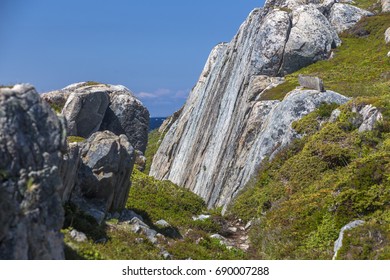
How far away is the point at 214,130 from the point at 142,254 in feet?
120

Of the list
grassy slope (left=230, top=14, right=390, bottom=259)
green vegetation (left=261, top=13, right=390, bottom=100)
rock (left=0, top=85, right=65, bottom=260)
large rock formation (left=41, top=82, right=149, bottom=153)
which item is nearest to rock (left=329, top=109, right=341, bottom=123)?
grassy slope (left=230, top=14, right=390, bottom=259)

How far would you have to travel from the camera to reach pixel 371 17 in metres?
67.2

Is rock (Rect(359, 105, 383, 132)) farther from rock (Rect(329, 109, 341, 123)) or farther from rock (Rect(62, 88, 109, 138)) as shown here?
rock (Rect(62, 88, 109, 138))

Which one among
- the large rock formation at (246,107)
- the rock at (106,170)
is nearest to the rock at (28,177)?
the rock at (106,170)

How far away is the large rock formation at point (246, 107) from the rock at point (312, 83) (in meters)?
0.79

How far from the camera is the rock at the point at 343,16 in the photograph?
68.1m

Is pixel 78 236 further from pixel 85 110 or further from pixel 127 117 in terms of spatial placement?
pixel 127 117

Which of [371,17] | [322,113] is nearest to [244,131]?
[322,113]

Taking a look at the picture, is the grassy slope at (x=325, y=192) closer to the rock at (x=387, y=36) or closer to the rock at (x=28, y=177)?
the rock at (x=28, y=177)

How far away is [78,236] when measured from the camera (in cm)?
1609

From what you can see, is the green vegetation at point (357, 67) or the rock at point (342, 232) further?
the green vegetation at point (357, 67)

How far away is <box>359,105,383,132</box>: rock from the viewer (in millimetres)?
27628

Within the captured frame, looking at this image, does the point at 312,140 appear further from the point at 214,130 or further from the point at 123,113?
the point at 123,113

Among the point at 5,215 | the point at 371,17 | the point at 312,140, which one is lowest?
the point at 5,215
